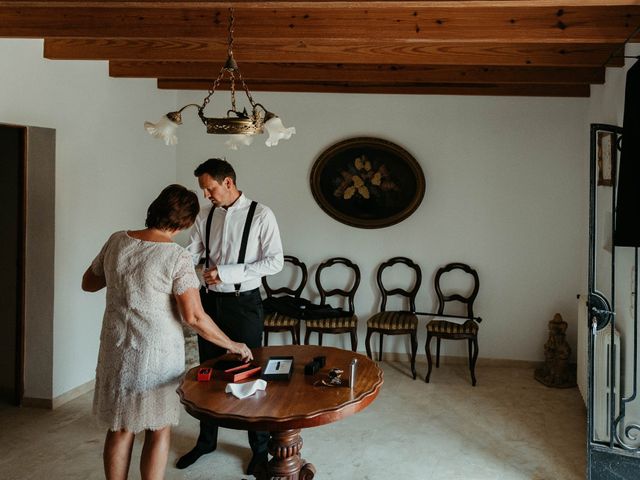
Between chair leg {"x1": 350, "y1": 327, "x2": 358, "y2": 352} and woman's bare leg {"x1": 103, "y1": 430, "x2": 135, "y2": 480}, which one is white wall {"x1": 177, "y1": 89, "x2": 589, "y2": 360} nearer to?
chair leg {"x1": 350, "y1": 327, "x2": 358, "y2": 352}

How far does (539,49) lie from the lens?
3.89 m

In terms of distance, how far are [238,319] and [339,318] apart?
6.69 ft

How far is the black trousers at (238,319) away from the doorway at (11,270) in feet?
5.53

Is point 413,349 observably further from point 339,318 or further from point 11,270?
point 11,270

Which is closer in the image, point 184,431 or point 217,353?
point 217,353

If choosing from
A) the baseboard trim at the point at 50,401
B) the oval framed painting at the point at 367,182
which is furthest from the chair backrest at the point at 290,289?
the baseboard trim at the point at 50,401

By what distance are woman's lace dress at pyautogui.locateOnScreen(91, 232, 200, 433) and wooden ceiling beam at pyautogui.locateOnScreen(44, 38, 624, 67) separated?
6.03ft

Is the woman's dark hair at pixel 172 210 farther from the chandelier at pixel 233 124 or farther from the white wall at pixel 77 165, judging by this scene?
the white wall at pixel 77 165

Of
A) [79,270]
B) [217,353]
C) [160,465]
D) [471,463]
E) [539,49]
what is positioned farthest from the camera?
[79,270]

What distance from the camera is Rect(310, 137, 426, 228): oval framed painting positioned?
550 centimetres

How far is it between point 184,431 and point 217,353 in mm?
949

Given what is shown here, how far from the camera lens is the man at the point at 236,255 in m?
3.21

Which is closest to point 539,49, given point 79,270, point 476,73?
point 476,73

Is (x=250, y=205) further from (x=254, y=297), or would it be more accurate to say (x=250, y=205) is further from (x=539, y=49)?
(x=539, y=49)
